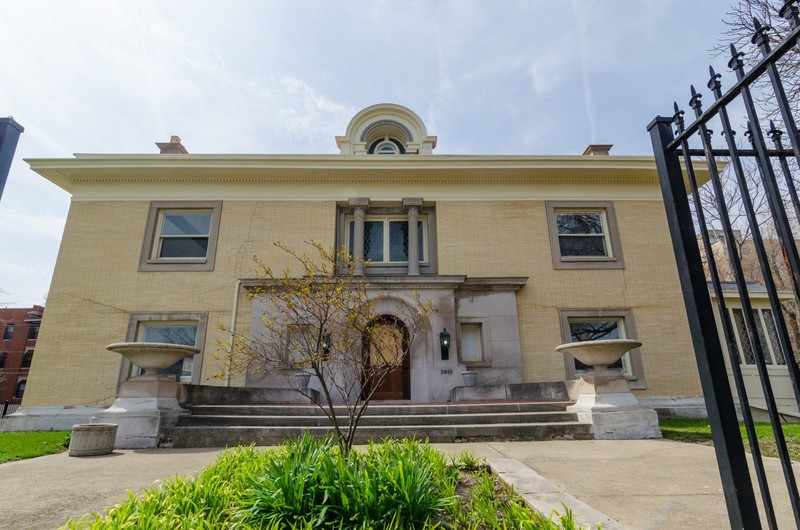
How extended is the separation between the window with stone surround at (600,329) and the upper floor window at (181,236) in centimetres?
1119

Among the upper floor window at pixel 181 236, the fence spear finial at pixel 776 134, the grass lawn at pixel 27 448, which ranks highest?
the upper floor window at pixel 181 236

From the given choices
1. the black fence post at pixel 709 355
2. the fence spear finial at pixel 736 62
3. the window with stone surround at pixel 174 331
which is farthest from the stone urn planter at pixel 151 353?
the fence spear finial at pixel 736 62

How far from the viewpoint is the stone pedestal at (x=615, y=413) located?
711 centimetres

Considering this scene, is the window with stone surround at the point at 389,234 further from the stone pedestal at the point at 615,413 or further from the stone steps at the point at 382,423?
the stone pedestal at the point at 615,413

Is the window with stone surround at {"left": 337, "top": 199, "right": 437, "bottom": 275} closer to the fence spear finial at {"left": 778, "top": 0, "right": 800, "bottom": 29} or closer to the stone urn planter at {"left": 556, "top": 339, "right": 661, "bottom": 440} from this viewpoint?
the stone urn planter at {"left": 556, "top": 339, "right": 661, "bottom": 440}

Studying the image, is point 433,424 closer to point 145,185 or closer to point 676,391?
point 676,391

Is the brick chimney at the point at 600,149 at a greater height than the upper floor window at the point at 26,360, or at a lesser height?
greater

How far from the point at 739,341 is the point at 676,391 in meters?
3.64

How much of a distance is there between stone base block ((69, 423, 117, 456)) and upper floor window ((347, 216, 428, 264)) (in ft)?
27.9

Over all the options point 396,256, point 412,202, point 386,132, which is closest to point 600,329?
point 396,256

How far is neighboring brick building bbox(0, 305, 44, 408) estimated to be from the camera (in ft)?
117

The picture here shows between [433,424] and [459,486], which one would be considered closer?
[459,486]

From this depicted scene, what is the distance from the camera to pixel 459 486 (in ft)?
12.6

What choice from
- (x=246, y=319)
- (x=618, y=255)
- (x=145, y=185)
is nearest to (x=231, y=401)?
(x=246, y=319)
